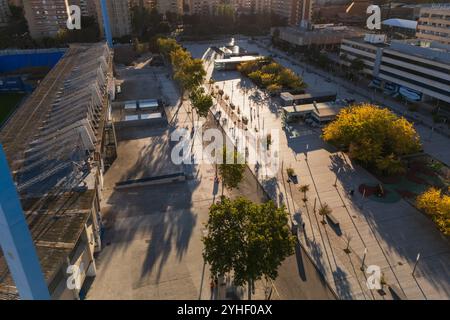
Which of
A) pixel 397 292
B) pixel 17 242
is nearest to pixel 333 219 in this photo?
pixel 397 292

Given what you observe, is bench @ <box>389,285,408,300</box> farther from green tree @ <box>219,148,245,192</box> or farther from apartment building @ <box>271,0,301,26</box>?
apartment building @ <box>271,0,301,26</box>

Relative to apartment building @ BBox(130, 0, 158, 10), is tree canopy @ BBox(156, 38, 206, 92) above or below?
below

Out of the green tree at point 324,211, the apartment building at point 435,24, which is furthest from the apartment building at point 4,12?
the green tree at point 324,211

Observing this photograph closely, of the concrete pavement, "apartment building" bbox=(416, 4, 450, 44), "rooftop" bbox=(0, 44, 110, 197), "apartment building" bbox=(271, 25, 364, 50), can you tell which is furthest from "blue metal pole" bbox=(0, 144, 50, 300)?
"apartment building" bbox=(271, 25, 364, 50)

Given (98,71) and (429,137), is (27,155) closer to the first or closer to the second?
(98,71)

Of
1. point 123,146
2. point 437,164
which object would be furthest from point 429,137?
point 123,146

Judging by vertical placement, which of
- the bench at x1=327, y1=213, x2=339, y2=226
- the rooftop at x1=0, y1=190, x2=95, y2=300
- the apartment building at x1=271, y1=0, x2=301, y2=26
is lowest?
the bench at x1=327, y1=213, x2=339, y2=226
